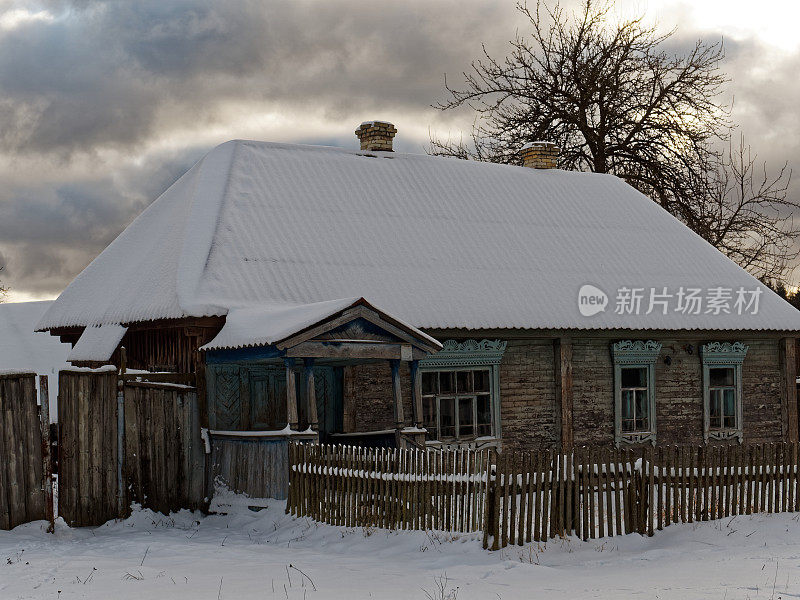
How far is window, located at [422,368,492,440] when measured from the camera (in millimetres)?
17438

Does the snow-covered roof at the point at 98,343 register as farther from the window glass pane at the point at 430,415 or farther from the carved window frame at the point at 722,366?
the carved window frame at the point at 722,366

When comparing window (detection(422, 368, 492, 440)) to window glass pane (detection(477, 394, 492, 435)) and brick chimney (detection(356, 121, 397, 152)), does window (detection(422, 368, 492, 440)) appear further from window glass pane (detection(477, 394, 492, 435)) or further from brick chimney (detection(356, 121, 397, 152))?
brick chimney (detection(356, 121, 397, 152))

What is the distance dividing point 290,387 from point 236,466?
1.39 meters

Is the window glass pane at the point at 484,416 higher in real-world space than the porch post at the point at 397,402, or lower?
lower

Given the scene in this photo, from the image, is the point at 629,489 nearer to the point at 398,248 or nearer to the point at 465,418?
the point at 465,418

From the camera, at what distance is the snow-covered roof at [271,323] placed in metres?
12.9

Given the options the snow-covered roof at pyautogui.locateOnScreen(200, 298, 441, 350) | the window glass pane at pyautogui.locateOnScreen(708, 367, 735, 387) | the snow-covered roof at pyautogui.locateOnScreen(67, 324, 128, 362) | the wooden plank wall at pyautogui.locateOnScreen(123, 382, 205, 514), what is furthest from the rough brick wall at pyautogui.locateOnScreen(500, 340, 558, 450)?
the snow-covered roof at pyautogui.locateOnScreen(67, 324, 128, 362)

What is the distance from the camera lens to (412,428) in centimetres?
1420

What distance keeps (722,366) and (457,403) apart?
6.18 metres

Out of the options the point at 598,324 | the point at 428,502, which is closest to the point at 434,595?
the point at 428,502

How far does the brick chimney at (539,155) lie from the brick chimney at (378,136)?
384cm

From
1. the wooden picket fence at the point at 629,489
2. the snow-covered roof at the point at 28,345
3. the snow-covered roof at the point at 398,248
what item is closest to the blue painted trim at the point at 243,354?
the snow-covered roof at the point at 398,248

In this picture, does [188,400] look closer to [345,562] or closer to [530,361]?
[345,562]

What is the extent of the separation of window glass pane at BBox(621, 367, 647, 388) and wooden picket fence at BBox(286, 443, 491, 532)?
27.1ft
